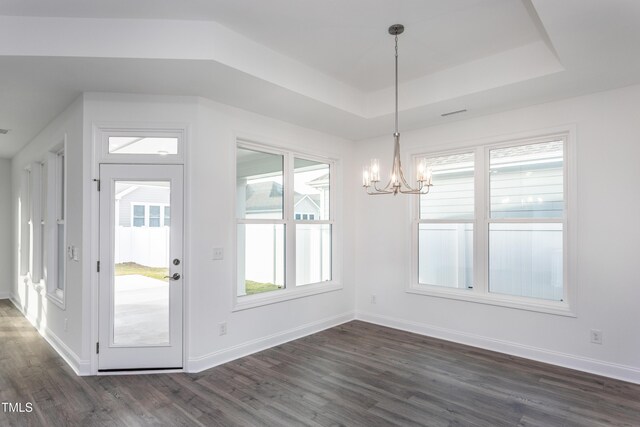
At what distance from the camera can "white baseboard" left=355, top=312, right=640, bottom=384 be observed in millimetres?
3379

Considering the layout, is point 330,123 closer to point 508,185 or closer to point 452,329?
point 508,185

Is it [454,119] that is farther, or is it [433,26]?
[454,119]

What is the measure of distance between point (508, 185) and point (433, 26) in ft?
6.87

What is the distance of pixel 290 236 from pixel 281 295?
2.44 feet

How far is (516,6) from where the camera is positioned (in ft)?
8.70

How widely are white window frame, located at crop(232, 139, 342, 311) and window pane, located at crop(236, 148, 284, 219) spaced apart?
6 centimetres

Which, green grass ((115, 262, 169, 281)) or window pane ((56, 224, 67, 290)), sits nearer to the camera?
green grass ((115, 262, 169, 281))

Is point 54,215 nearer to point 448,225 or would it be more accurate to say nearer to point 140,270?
point 140,270

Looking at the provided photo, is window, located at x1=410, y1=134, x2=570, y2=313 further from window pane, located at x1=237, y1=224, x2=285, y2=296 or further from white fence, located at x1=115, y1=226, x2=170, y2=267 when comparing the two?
white fence, located at x1=115, y1=226, x2=170, y2=267

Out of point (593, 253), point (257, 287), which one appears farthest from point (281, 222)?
point (593, 253)

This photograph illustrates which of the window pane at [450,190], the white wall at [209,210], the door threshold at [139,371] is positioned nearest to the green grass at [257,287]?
the white wall at [209,210]

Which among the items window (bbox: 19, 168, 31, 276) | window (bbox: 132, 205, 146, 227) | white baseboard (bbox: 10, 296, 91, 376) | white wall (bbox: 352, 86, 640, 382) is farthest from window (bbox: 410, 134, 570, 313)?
window (bbox: 19, 168, 31, 276)

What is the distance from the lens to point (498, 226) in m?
4.20

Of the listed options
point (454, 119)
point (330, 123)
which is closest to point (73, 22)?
point (330, 123)
